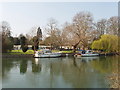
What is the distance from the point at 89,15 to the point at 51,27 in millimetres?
7091

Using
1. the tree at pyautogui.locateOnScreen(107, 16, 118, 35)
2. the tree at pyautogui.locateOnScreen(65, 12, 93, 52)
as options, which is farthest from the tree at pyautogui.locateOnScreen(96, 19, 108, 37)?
the tree at pyautogui.locateOnScreen(65, 12, 93, 52)

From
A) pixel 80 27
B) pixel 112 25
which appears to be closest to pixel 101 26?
pixel 112 25

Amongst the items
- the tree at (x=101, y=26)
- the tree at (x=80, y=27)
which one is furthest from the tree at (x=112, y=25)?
the tree at (x=80, y=27)

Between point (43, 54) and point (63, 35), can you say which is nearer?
point (43, 54)

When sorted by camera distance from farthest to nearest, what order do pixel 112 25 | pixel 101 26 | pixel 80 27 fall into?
pixel 101 26, pixel 112 25, pixel 80 27

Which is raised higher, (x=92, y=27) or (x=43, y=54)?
(x=92, y=27)

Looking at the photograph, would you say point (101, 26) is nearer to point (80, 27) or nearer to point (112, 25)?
point (112, 25)

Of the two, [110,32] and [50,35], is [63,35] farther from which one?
[110,32]

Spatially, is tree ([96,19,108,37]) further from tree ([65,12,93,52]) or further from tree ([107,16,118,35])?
tree ([65,12,93,52])

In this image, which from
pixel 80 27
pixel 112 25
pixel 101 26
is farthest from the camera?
pixel 101 26

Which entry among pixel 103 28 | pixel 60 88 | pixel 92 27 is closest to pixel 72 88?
pixel 60 88

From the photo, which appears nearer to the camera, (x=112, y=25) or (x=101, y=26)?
(x=112, y=25)

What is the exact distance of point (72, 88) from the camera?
6.12m

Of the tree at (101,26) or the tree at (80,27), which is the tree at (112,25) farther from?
the tree at (80,27)
